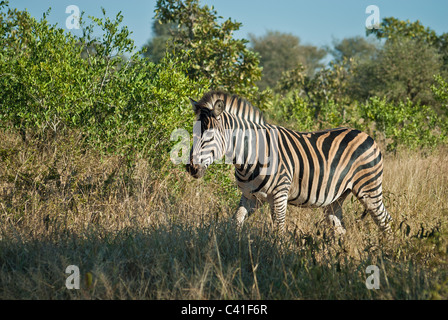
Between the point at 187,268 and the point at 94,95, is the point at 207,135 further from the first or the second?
→ the point at 94,95

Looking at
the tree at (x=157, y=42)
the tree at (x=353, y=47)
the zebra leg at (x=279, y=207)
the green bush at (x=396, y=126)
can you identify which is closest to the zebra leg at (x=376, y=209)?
the zebra leg at (x=279, y=207)

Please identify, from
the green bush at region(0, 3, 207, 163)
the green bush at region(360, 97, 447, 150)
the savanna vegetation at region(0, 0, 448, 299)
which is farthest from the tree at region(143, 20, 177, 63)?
the green bush at region(0, 3, 207, 163)

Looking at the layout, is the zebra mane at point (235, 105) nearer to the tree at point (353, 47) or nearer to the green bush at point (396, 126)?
the green bush at point (396, 126)

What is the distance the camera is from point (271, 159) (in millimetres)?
4859

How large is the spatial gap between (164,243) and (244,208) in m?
1.34

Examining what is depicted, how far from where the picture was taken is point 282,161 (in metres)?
4.95

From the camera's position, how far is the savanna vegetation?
131 inches

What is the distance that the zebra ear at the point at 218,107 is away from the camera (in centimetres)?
449

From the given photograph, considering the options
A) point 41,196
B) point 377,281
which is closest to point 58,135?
point 41,196

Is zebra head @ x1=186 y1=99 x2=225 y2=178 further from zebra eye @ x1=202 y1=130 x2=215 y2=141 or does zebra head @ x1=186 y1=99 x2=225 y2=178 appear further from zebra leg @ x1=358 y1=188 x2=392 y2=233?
zebra leg @ x1=358 y1=188 x2=392 y2=233

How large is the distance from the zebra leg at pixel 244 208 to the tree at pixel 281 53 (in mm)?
31206

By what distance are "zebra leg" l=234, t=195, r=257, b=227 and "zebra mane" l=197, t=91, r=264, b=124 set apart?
0.91 meters

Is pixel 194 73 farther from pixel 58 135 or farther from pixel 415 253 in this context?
pixel 415 253

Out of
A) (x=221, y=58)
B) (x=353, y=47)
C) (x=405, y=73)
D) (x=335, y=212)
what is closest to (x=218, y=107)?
(x=335, y=212)
